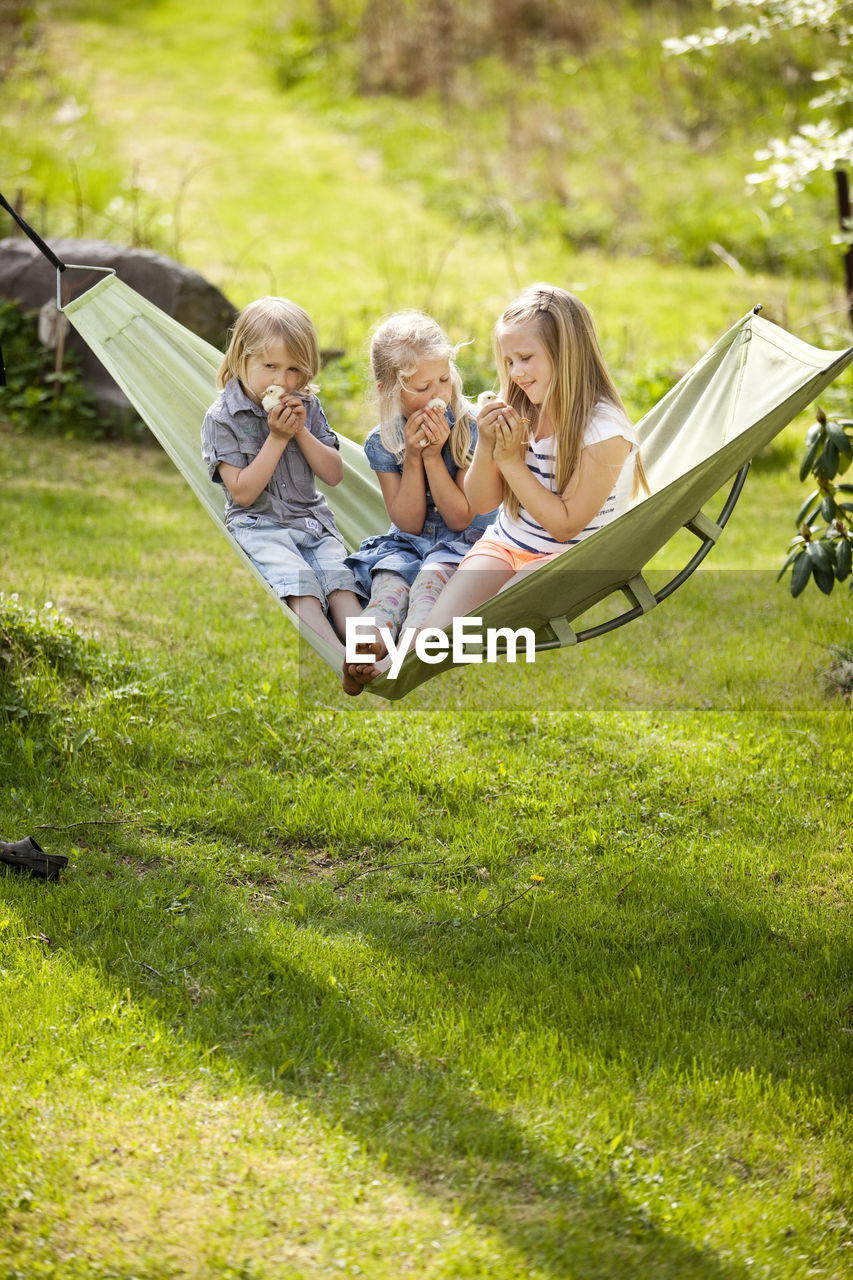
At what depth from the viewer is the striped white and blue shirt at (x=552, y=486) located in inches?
87.0

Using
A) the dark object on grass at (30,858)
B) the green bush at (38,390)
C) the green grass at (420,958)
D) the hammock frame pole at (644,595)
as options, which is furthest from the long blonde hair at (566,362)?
the green bush at (38,390)

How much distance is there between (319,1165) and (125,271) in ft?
13.4

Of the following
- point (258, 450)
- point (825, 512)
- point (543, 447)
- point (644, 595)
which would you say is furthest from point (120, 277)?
point (644, 595)

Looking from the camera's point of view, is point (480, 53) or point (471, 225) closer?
point (471, 225)

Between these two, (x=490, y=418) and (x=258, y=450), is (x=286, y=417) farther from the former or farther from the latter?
(x=490, y=418)

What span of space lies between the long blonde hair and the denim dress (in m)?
0.25

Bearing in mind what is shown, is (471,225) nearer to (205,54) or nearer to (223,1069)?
(205,54)

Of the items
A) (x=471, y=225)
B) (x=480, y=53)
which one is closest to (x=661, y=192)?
(x=471, y=225)

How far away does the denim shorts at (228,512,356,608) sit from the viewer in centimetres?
232

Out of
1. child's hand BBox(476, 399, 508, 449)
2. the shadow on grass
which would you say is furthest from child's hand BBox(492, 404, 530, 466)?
the shadow on grass

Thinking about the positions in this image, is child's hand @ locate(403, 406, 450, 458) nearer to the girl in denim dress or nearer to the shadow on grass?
the girl in denim dress

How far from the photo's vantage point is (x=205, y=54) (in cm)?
1162

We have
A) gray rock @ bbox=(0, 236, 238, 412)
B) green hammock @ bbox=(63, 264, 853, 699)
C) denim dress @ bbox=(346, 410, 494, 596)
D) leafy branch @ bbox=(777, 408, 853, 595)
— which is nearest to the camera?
green hammock @ bbox=(63, 264, 853, 699)

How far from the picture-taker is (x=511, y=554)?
229 centimetres
